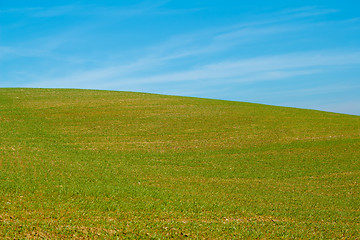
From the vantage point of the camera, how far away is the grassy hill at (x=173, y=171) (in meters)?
14.6

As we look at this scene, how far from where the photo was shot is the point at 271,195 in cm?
2145

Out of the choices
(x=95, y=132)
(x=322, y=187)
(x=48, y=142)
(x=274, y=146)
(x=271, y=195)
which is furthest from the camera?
(x=95, y=132)

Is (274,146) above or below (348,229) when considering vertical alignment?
above

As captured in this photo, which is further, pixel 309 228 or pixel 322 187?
pixel 322 187

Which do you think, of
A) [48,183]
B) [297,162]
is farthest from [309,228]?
[297,162]

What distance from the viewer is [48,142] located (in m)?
33.2

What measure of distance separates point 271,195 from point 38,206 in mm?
13547

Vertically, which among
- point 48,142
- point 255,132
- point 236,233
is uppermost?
point 255,132

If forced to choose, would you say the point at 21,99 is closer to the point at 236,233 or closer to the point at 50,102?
the point at 50,102

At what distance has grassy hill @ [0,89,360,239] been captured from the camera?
574 inches

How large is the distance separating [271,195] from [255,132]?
19834 millimetres

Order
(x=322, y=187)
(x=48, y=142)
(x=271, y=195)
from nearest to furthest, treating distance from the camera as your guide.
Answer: (x=271, y=195)
(x=322, y=187)
(x=48, y=142)

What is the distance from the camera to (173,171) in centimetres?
2623

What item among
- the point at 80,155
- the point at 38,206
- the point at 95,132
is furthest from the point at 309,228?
the point at 95,132
